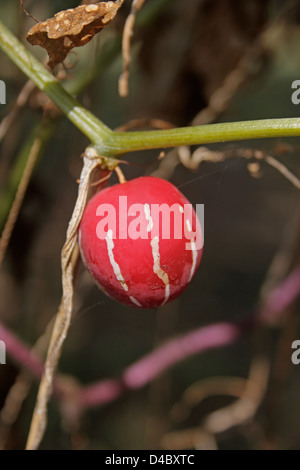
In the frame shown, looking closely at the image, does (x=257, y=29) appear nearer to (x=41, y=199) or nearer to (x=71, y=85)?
(x=71, y=85)

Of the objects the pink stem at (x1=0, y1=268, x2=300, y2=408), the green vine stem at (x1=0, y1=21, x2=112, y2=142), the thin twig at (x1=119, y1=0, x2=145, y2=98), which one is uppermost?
the thin twig at (x1=119, y1=0, x2=145, y2=98)

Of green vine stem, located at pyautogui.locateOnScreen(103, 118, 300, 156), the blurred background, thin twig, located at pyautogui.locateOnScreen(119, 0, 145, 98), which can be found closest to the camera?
green vine stem, located at pyautogui.locateOnScreen(103, 118, 300, 156)

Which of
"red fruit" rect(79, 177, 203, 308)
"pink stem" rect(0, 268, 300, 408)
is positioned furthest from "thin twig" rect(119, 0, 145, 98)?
"pink stem" rect(0, 268, 300, 408)

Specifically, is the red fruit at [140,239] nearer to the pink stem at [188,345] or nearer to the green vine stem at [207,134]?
the green vine stem at [207,134]

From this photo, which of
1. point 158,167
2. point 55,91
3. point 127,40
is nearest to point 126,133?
point 55,91

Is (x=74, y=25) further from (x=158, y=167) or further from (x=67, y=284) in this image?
(x=158, y=167)

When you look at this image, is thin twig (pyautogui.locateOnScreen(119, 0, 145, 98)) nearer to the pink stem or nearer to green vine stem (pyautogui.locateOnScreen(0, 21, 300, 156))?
green vine stem (pyautogui.locateOnScreen(0, 21, 300, 156))

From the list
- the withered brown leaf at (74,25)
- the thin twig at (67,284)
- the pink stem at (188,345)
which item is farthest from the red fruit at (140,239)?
the pink stem at (188,345)
